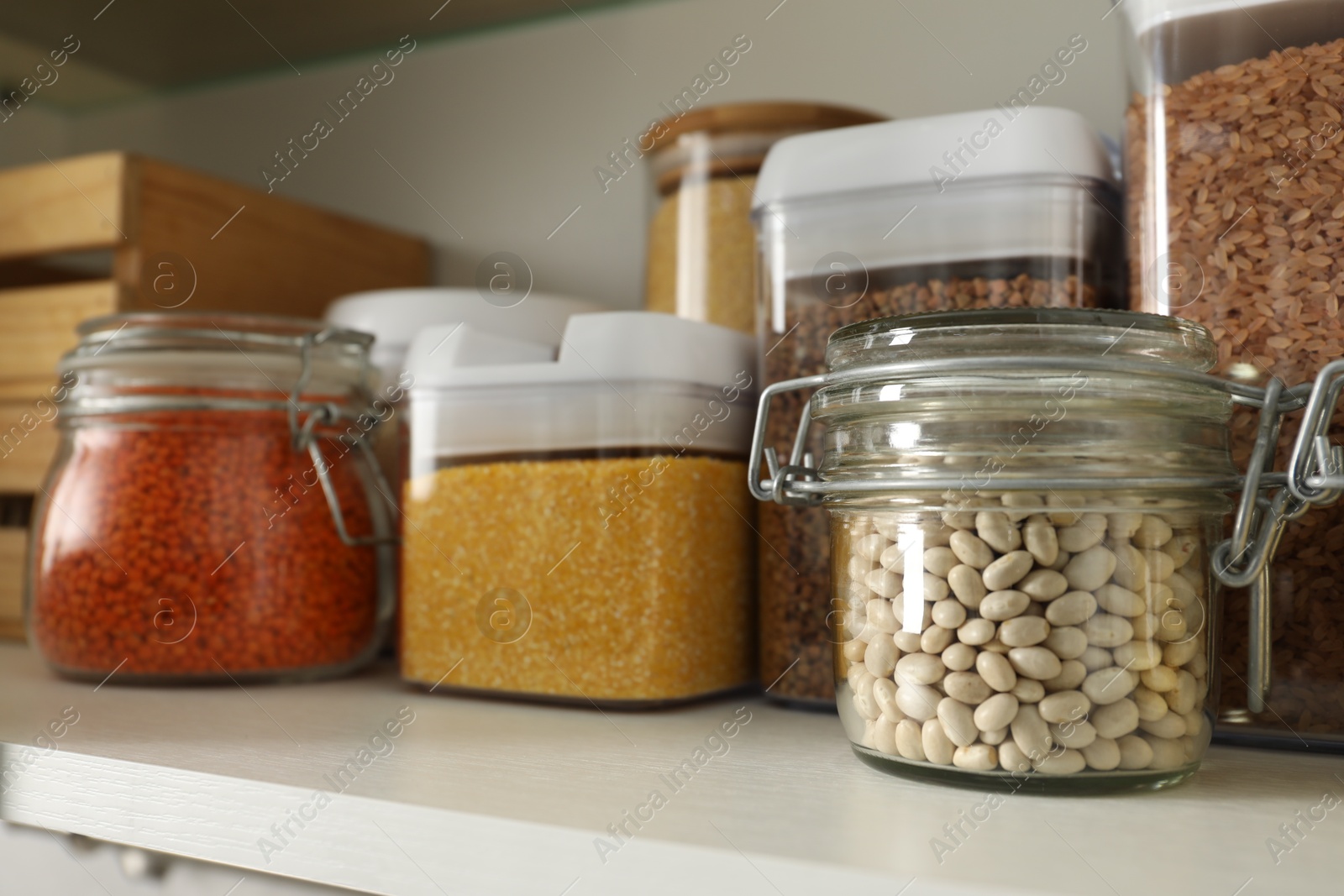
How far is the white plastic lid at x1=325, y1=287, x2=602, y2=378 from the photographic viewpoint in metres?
0.89

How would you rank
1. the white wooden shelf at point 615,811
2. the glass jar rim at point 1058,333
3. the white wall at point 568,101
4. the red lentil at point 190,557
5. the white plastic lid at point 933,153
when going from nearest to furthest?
the white wooden shelf at point 615,811 < the glass jar rim at point 1058,333 < the white plastic lid at point 933,153 < the red lentil at point 190,557 < the white wall at point 568,101

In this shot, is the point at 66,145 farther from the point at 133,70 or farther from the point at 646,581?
the point at 646,581

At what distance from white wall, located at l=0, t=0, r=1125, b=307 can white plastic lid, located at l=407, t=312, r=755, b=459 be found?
33cm

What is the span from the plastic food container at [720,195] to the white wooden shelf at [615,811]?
31 centimetres

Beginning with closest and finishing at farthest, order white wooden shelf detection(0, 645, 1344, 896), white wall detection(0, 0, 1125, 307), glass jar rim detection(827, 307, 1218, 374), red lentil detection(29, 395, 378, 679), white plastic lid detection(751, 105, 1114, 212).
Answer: white wooden shelf detection(0, 645, 1344, 896)
glass jar rim detection(827, 307, 1218, 374)
white plastic lid detection(751, 105, 1114, 212)
red lentil detection(29, 395, 378, 679)
white wall detection(0, 0, 1125, 307)

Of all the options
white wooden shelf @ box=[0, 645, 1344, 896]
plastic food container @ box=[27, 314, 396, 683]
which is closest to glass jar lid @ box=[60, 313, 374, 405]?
plastic food container @ box=[27, 314, 396, 683]

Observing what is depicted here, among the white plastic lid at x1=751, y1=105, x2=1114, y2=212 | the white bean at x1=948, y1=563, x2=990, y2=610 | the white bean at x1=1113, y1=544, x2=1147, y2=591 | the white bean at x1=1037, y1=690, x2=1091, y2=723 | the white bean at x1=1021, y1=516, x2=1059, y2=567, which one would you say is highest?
the white plastic lid at x1=751, y1=105, x2=1114, y2=212

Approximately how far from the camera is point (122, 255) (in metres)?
0.91

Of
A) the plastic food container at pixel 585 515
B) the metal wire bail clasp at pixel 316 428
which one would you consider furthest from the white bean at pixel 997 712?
the metal wire bail clasp at pixel 316 428

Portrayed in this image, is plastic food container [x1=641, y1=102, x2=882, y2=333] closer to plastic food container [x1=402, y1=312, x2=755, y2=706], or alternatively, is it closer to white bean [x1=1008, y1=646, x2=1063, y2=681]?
plastic food container [x1=402, y1=312, x2=755, y2=706]

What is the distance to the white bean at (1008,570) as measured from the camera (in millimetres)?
452

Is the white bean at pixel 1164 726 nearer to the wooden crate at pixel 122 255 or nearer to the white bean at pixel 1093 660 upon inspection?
the white bean at pixel 1093 660

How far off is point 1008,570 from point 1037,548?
15 mm

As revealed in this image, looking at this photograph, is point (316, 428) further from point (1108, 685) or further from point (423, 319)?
point (1108, 685)
